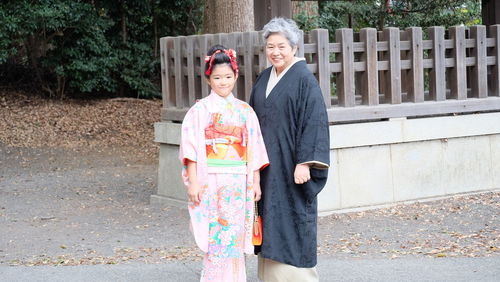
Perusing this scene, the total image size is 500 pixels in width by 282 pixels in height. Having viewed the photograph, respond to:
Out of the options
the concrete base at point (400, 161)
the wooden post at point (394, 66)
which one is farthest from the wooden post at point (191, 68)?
the wooden post at point (394, 66)

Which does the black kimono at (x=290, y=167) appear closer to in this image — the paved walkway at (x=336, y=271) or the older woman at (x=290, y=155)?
the older woman at (x=290, y=155)

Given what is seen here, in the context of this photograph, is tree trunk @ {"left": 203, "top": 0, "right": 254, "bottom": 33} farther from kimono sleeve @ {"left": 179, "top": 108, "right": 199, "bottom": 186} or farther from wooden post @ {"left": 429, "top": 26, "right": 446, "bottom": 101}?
kimono sleeve @ {"left": 179, "top": 108, "right": 199, "bottom": 186}

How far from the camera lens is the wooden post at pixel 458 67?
896cm

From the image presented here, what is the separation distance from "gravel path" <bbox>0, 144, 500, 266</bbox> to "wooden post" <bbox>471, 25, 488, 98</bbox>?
1201mm

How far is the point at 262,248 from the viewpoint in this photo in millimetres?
4969

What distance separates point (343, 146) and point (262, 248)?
10.9ft

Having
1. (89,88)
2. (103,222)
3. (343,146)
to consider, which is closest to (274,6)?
(343,146)

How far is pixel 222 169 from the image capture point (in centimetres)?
488

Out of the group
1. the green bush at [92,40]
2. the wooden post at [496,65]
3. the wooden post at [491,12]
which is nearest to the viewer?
the wooden post at [496,65]

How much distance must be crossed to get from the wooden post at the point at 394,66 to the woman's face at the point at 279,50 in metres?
3.82

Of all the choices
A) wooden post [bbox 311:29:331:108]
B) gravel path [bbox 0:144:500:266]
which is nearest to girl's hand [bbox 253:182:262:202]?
gravel path [bbox 0:144:500:266]

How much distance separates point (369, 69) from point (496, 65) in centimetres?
183

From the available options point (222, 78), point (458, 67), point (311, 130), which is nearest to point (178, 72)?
point (458, 67)

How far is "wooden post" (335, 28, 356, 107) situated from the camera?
8258 millimetres
